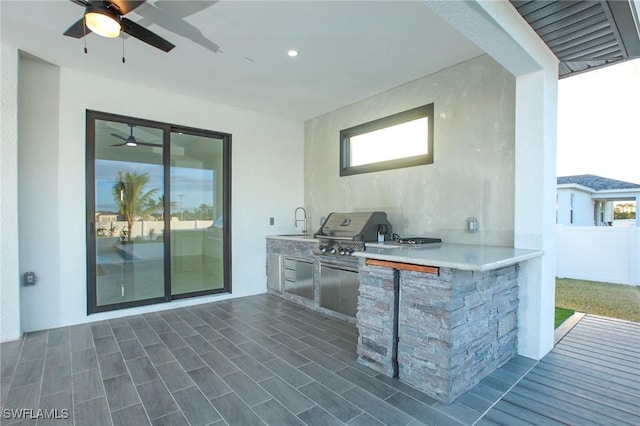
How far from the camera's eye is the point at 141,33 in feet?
7.00

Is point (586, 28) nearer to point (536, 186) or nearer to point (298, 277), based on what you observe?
point (536, 186)

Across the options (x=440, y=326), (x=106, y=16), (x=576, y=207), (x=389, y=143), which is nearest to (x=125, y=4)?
(x=106, y=16)

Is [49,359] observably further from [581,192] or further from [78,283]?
[581,192]

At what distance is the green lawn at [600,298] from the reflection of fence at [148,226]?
5.10 metres

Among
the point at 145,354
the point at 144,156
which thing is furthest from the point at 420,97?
the point at 145,354

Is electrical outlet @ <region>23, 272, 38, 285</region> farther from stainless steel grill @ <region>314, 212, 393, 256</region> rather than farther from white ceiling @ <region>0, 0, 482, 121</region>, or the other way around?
stainless steel grill @ <region>314, 212, 393, 256</region>

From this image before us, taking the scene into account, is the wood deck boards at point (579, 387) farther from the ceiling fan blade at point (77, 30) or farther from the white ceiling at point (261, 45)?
the ceiling fan blade at point (77, 30)

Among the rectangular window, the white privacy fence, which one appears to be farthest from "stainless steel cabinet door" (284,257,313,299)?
the white privacy fence

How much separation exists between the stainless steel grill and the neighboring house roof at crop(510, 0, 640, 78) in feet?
7.12

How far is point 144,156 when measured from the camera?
3736 millimetres

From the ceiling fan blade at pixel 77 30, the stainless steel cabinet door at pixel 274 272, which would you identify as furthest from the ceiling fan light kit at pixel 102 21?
the stainless steel cabinet door at pixel 274 272

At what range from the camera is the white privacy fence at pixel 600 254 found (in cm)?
528

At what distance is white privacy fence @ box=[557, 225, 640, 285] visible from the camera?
5281mm

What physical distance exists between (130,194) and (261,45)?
2.41 meters
